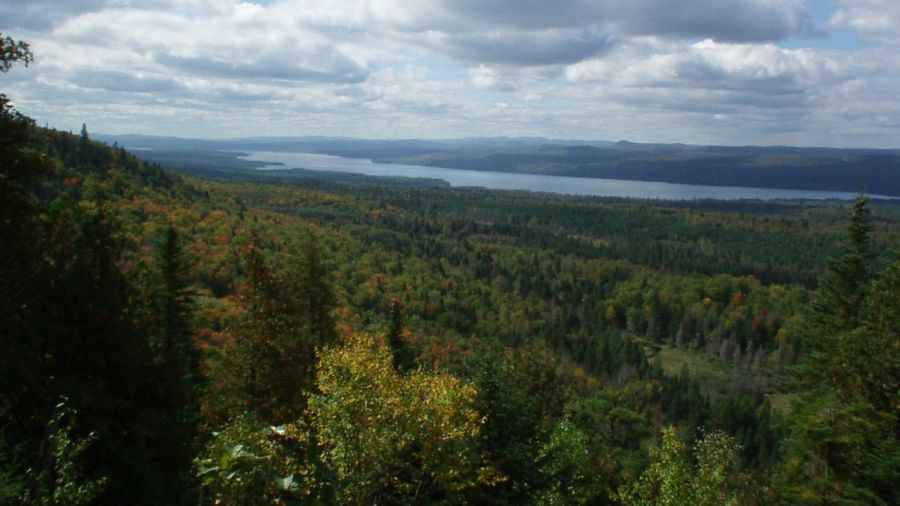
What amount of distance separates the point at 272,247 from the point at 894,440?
75.7 m

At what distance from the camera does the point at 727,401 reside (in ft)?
250

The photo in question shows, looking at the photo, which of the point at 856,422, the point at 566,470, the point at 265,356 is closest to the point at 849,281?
the point at 856,422

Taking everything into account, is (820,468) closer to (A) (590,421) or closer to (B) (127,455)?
(A) (590,421)

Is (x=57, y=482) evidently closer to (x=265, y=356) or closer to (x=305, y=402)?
(x=265, y=356)

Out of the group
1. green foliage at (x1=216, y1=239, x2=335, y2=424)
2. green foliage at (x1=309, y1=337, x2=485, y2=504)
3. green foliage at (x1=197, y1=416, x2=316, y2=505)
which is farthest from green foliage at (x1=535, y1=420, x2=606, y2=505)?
green foliage at (x1=197, y1=416, x2=316, y2=505)

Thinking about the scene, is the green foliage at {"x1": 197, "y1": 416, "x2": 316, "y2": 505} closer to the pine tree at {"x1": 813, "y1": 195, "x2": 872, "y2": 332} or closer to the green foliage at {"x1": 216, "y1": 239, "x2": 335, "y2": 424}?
the green foliage at {"x1": 216, "y1": 239, "x2": 335, "y2": 424}

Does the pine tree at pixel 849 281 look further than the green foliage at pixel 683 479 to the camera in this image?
Yes

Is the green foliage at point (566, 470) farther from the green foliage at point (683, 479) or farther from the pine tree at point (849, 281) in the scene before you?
the pine tree at point (849, 281)

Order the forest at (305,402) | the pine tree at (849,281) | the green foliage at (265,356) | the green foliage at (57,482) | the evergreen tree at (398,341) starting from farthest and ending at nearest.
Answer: the evergreen tree at (398,341), the pine tree at (849,281), the green foliage at (265,356), the forest at (305,402), the green foliage at (57,482)

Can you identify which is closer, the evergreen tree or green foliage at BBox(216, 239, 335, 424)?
green foliage at BBox(216, 239, 335, 424)

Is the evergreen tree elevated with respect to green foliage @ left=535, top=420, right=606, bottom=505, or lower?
elevated

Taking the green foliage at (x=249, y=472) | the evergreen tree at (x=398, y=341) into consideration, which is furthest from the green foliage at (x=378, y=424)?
the evergreen tree at (x=398, y=341)

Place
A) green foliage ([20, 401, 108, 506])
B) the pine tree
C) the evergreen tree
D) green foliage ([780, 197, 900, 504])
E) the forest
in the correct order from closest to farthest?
1. green foliage ([20, 401, 108, 506])
2. the forest
3. green foliage ([780, 197, 900, 504])
4. the pine tree
5. the evergreen tree

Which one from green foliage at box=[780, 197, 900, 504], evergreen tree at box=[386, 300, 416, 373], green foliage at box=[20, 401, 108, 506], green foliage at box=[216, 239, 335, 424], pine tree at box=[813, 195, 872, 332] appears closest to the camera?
green foliage at box=[20, 401, 108, 506]
